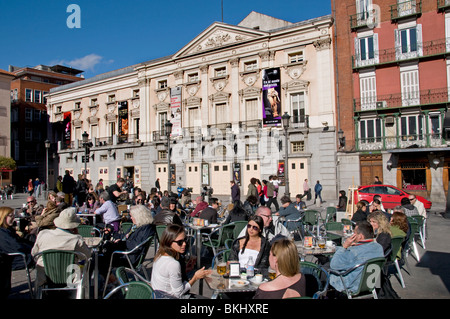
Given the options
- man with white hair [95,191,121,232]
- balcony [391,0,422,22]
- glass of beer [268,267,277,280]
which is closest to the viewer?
glass of beer [268,267,277,280]

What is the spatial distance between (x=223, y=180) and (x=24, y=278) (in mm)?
21267

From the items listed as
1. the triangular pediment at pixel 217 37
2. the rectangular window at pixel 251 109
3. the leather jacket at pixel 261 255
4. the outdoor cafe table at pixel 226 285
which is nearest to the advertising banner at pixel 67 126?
the triangular pediment at pixel 217 37

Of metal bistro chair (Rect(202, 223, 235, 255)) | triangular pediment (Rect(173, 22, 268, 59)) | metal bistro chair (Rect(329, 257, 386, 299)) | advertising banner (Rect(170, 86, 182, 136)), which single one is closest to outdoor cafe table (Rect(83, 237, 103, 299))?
metal bistro chair (Rect(202, 223, 235, 255))

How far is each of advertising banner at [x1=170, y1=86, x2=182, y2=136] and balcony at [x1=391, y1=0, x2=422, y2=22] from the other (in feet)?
58.9

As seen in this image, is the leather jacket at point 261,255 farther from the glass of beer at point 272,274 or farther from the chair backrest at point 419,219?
the chair backrest at point 419,219

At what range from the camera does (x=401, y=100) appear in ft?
73.8

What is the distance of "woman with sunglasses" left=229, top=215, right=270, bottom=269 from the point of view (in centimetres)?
500

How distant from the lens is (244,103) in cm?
2727

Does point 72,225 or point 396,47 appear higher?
point 396,47

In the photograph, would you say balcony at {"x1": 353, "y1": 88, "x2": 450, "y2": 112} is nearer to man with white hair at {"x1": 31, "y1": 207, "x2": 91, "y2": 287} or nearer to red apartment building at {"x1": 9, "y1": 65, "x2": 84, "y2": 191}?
man with white hair at {"x1": 31, "y1": 207, "x2": 91, "y2": 287}

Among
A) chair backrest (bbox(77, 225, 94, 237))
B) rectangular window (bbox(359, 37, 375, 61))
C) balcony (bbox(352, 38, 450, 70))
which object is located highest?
rectangular window (bbox(359, 37, 375, 61))
